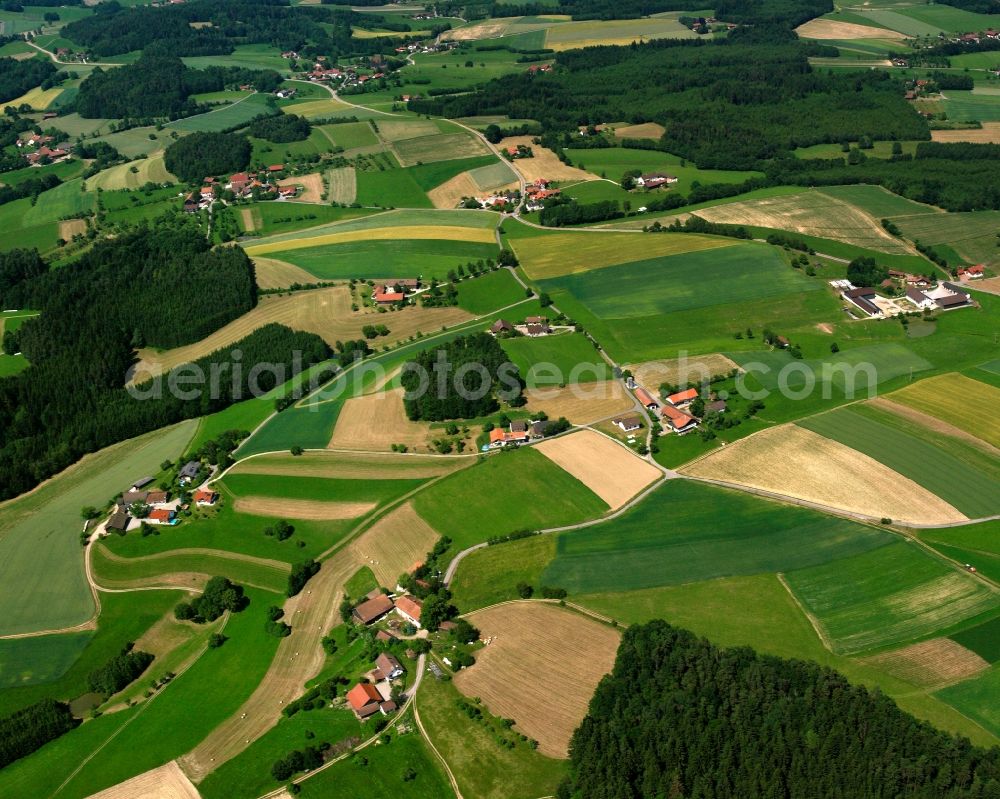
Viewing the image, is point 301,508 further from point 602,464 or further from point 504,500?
point 602,464

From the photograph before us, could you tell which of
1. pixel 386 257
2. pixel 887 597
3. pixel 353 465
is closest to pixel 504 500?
pixel 353 465

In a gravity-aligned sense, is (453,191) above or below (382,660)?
above

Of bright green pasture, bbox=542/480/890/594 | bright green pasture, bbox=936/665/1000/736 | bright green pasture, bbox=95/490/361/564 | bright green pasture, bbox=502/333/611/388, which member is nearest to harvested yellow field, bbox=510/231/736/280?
bright green pasture, bbox=502/333/611/388

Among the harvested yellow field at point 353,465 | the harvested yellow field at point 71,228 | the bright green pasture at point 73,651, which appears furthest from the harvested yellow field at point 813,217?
the harvested yellow field at point 71,228

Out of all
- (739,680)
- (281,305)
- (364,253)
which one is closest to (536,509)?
(739,680)

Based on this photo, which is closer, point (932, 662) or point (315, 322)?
point (932, 662)

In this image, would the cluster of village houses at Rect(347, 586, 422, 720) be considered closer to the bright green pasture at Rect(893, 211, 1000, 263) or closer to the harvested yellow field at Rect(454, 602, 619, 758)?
the harvested yellow field at Rect(454, 602, 619, 758)
